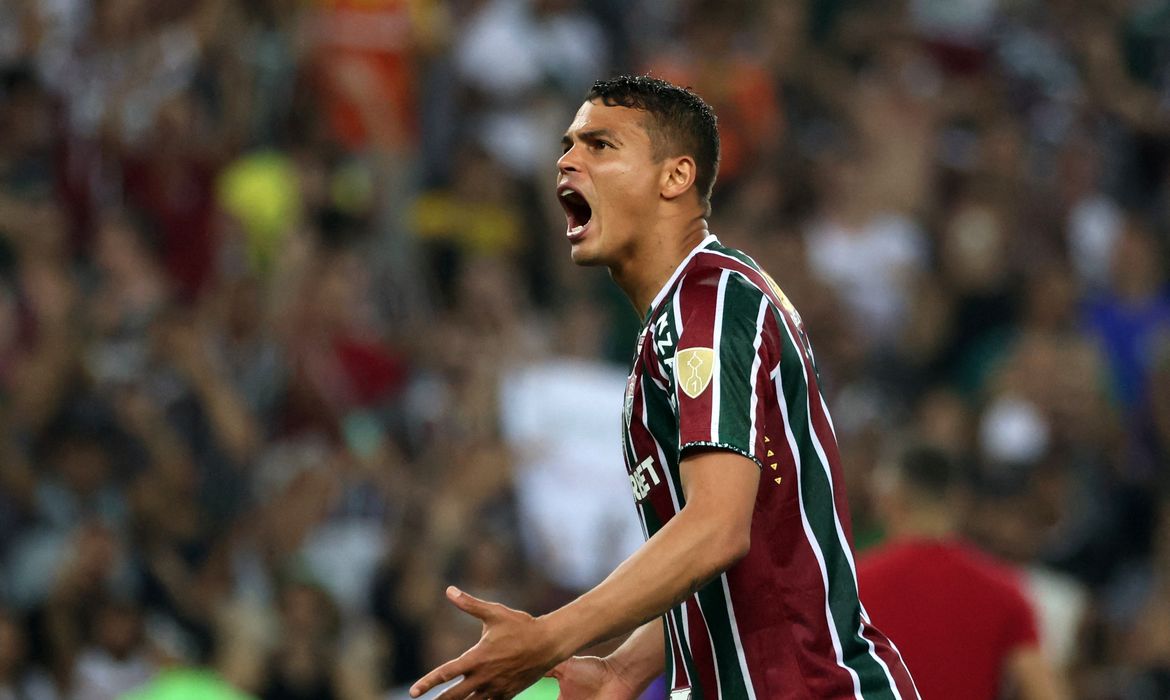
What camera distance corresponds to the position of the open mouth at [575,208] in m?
3.55

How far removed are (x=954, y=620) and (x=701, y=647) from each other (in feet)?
6.90

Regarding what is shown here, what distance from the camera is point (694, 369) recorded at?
3229mm

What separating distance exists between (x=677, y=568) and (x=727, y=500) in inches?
6.2

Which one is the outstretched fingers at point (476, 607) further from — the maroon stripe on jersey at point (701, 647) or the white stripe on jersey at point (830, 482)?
the white stripe on jersey at point (830, 482)

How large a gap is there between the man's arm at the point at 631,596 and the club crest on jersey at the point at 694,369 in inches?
5.0

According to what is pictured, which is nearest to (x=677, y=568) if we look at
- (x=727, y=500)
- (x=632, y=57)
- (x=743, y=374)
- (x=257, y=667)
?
(x=727, y=500)

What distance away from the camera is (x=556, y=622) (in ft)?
9.76

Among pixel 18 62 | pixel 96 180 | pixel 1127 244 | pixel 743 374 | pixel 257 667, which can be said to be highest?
pixel 18 62

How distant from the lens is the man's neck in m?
3.55

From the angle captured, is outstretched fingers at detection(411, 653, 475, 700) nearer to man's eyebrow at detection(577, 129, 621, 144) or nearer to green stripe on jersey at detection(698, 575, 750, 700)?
green stripe on jersey at detection(698, 575, 750, 700)

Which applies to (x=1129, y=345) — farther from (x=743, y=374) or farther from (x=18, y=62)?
(x=743, y=374)

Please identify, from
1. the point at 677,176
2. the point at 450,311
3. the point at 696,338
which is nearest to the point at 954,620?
the point at 677,176

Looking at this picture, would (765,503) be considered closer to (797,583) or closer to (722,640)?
(797,583)

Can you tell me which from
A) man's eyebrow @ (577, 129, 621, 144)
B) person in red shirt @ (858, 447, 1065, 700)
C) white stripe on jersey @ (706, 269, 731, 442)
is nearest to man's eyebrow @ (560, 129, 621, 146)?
man's eyebrow @ (577, 129, 621, 144)
